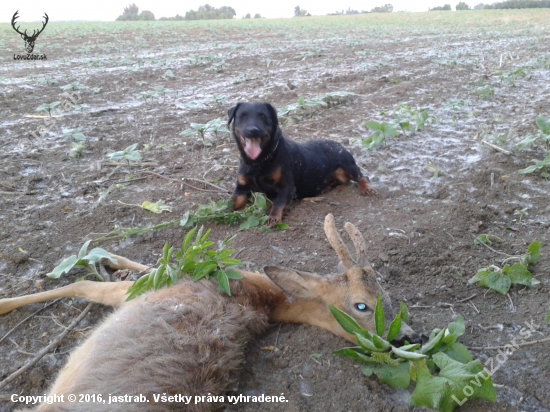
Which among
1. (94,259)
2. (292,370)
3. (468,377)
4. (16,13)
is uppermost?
(16,13)

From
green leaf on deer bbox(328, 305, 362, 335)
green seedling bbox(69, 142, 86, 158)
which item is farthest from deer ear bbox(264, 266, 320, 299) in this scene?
green seedling bbox(69, 142, 86, 158)

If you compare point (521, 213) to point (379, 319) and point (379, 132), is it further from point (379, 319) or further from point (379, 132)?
point (379, 319)

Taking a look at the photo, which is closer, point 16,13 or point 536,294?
point 536,294

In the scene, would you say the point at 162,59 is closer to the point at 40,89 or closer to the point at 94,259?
the point at 40,89

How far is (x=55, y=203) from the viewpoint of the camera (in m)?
5.00

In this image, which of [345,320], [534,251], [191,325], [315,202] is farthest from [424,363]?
[315,202]

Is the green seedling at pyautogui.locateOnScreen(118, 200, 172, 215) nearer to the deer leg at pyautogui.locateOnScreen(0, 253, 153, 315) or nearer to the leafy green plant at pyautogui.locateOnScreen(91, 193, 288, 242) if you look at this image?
the leafy green plant at pyautogui.locateOnScreen(91, 193, 288, 242)

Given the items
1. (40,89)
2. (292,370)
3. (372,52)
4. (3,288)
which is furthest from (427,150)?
(372,52)

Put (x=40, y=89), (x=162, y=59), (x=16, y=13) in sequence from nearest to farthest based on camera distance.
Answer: (x=40, y=89), (x=16, y=13), (x=162, y=59)

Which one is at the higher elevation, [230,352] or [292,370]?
[230,352]

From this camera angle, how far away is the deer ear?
9.66 feet

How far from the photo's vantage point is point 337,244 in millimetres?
2879

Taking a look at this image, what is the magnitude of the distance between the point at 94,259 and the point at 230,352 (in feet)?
4.97

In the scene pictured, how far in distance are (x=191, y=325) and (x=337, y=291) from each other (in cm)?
98
